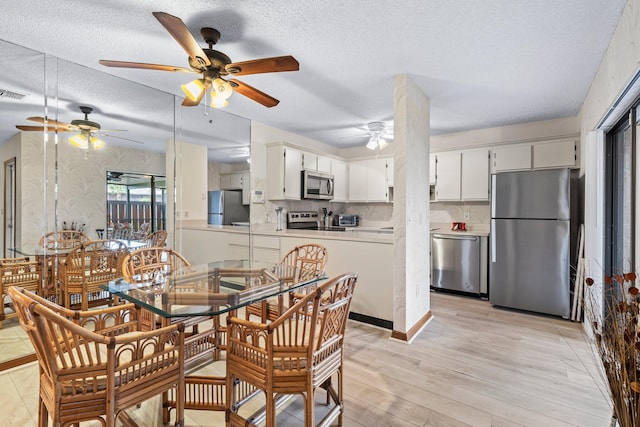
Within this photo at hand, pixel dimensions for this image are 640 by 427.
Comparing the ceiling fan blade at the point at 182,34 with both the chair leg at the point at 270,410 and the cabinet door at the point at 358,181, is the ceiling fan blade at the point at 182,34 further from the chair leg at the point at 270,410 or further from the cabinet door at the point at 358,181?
the cabinet door at the point at 358,181

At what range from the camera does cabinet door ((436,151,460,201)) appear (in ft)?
14.7

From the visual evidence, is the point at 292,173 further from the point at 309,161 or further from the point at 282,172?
the point at 309,161

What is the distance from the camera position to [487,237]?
4.02m

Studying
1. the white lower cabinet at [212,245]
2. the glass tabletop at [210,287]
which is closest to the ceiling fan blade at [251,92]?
the glass tabletop at [210,287]

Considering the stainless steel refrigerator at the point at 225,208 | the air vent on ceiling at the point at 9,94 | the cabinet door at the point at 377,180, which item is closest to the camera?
the air vent on ceiling at the point at 9,94

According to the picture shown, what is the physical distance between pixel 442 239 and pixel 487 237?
555 millimetres

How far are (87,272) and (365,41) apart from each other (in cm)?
315

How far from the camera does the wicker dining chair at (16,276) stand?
2.56m

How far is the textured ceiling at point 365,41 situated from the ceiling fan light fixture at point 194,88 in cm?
34

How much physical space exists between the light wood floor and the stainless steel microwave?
2.14 metres

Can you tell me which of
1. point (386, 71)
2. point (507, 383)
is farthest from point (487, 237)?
point (386, 71)

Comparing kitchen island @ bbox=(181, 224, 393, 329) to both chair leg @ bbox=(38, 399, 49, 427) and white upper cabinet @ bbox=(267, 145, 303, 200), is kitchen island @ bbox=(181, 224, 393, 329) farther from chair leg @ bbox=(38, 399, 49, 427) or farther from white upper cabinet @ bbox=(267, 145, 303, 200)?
chair leg @ bbox=(38, 399, 49, 427)

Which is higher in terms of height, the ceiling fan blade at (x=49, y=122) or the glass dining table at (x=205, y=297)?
the ceiling fan blade at (x=49, y=122)

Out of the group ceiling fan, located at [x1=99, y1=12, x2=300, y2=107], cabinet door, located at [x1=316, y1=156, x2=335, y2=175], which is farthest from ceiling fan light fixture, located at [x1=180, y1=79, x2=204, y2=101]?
cabinet door, located at [x1=316, y1=156, x2=335, y2=175]
